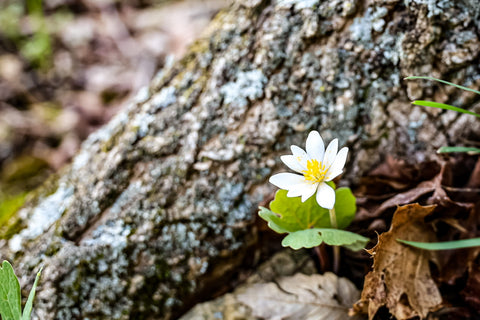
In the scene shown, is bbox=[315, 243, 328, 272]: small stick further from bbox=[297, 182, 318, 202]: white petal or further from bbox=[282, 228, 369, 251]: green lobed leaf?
bbox=[297, 182, 318, 202]: white petal

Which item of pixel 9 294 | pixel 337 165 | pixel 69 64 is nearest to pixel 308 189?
pixel 337 165

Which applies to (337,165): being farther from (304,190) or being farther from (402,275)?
(402,275)

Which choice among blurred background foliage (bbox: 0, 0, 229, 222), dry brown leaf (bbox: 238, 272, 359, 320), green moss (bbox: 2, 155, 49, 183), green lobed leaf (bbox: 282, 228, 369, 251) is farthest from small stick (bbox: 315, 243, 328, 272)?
green moss (bbox: 2, 155, 49, 183)

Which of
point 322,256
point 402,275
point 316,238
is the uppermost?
point 316,238

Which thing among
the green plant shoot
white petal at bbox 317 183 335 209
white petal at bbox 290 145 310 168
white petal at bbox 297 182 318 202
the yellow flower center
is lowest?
white petal at bbox 317 183 335 209

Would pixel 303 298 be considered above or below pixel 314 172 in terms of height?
below

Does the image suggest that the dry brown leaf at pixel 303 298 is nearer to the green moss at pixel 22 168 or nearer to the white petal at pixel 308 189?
the white petal at pixel 308 189
